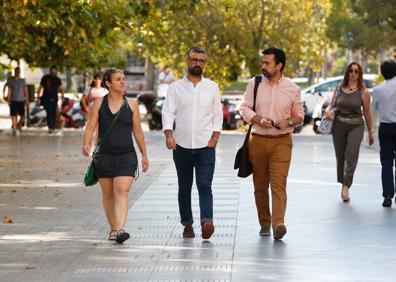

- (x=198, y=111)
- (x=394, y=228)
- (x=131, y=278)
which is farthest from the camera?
(x=394, y=228)

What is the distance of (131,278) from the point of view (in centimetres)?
984

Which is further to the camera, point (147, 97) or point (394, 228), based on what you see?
point (147, 97)

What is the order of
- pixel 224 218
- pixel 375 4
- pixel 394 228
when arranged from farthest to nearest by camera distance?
pixel 375 4, pixel 224 218, pixel 394 228

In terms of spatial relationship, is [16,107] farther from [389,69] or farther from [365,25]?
[389,69]

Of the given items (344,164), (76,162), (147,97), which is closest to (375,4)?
(147,97)

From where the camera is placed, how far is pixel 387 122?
1538cm

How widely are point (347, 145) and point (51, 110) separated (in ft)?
59.5

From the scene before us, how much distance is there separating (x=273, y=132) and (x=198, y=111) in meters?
0.74

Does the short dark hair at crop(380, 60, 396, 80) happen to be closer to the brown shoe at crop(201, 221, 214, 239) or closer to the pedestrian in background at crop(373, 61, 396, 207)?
the pedestrian in background at crop(373, 61, 396, 207)

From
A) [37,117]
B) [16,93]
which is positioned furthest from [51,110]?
[37,117]

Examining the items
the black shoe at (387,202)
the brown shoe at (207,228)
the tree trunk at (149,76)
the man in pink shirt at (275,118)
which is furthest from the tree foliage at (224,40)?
the tree trunk at (149,76)

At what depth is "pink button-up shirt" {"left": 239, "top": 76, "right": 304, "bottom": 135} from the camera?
40.0ft

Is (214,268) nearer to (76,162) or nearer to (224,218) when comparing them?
(224,218)

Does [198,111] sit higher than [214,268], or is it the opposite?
[198,111]
